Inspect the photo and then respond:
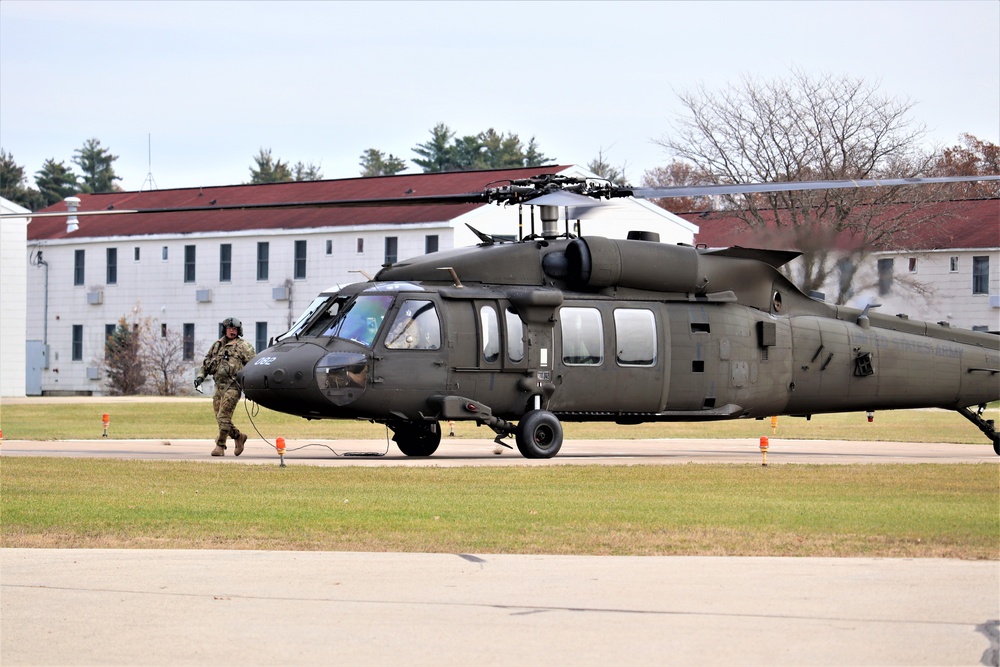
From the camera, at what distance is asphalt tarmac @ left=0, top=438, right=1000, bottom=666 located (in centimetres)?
770

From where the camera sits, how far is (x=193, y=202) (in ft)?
222

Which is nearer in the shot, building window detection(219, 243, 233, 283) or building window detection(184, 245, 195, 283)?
building window detection(219, 243, 233, 283)

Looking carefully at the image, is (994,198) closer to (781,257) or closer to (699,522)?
(781,257)

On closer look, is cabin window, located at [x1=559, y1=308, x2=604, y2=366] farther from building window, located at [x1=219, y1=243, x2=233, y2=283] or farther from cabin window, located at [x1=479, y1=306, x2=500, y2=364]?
building window, located at [x1=219, y1=243, x2=233, y2=283]

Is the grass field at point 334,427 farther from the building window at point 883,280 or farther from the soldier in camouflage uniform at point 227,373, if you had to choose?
the building window at point 883,280

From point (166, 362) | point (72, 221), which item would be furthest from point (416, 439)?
point (72, 221)

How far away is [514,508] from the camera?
14.2 metres

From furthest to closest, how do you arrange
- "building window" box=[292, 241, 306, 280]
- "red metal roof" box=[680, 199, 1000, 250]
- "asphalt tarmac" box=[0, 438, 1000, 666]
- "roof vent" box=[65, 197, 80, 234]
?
"roof vent" box=[65, 197, 80, 234] < "building window" box=[292, 241, 306, 280] < "red metal roof" box=[680, 199, 1000, 250] < "asphalt tarmac" box=[0, 438, 1000, 666]

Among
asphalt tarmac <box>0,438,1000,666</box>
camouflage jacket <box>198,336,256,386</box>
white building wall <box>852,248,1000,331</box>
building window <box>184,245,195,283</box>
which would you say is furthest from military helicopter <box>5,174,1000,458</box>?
building window <box>184,245,195,283</box>

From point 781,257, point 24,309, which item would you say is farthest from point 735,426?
point 24,309

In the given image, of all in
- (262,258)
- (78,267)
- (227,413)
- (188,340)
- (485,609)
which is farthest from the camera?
(78,267)

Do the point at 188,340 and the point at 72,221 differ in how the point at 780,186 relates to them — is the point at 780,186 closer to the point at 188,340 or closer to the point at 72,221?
the point at 188,340

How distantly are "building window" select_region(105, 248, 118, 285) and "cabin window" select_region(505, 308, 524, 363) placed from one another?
4938 centimetres

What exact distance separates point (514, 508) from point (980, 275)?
5500 centimetres
